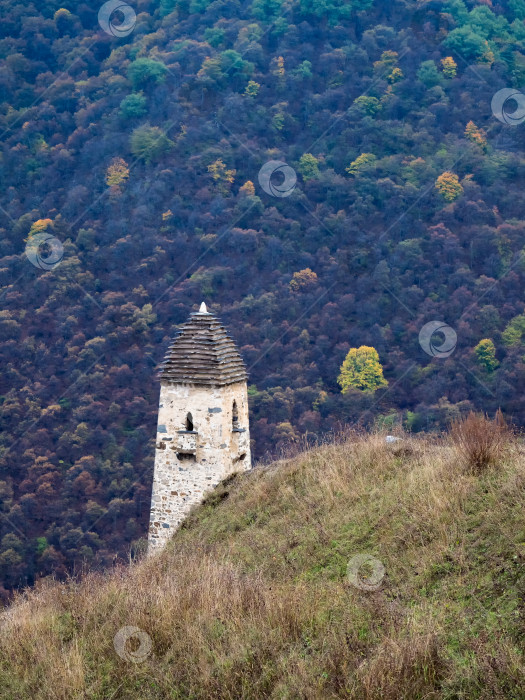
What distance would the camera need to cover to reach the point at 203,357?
1335 centimetres

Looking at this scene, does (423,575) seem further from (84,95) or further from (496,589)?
(84,95)

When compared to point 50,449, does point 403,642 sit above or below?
above

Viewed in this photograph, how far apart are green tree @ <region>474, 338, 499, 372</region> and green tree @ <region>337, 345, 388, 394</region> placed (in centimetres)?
600

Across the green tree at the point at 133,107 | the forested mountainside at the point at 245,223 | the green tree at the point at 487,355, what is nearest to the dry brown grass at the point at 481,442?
the forested mountainside at the point at 245,223

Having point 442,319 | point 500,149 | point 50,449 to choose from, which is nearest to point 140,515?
point 50,449

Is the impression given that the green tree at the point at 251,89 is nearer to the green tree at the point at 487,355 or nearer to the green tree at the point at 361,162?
the green tree at the point at 361,162

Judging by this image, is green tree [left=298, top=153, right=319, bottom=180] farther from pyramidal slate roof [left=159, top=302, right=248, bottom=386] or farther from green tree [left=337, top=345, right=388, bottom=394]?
pyramidal slate roof [left=159, top=302, right=248, bottom=386]

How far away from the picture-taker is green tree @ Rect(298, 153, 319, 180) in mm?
67250

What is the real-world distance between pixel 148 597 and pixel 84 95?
82.3 metres

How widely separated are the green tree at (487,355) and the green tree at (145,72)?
162ft

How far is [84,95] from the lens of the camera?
80938 mm

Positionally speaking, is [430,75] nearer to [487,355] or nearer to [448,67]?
[448,67]

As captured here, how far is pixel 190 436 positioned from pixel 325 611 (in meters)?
7.18

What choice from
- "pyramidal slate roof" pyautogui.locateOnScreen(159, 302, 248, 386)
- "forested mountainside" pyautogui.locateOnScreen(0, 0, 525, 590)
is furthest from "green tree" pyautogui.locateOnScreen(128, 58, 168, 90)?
"pyramidal slate roof" pyautogui.locateOnScreen(159, 302, 248, 386)
